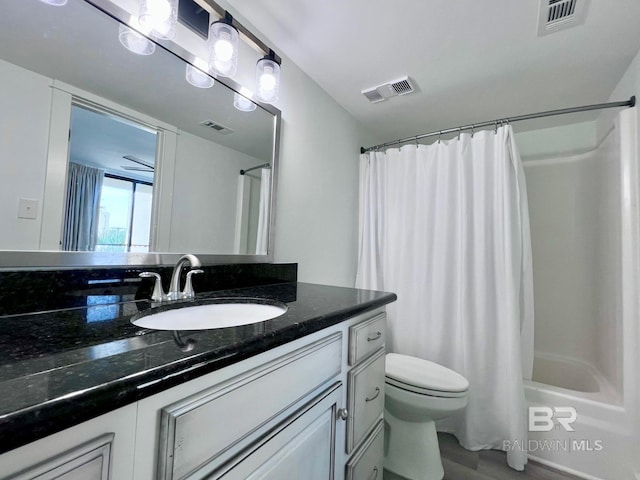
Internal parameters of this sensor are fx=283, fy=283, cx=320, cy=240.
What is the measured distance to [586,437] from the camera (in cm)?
146

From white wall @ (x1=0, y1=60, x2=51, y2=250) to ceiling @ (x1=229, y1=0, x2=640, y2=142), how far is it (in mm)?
897

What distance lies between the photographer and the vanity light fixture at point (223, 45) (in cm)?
111

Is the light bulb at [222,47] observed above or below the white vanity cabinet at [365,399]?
above

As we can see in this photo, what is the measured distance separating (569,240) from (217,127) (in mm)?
2704

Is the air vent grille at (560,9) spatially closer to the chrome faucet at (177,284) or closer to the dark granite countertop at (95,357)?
the dark granite countertop at (95,357)

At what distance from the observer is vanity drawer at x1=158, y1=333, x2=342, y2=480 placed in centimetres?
45

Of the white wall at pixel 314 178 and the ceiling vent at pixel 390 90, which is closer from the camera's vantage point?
the white wall at pixel 314 178

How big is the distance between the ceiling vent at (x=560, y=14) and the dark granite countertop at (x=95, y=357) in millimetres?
1529

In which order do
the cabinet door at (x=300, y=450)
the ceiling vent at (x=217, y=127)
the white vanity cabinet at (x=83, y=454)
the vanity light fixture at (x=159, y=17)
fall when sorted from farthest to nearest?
the ceiling vent at (x=217, y=127)
the vanity light fixture at (x=159, y=17)
the cabinet door at (x=300, y=450)
the white vanity cabinet at (x=83, y=454)

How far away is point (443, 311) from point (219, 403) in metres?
1.64

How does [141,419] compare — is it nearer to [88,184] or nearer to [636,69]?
[88,184]

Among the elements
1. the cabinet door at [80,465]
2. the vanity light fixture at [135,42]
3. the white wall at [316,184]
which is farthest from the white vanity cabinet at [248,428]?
the vanity light fixture at [135,42]

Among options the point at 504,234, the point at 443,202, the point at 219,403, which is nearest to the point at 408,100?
the point at 443,202

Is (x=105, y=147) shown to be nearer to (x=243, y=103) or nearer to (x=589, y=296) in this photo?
(x=243, y=103)
